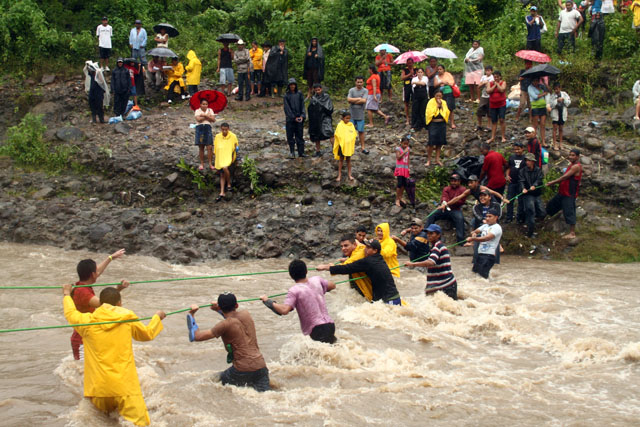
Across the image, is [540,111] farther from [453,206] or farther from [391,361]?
[391,361]

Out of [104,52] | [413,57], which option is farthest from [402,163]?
[104,52]

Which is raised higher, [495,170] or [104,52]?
[104,52]

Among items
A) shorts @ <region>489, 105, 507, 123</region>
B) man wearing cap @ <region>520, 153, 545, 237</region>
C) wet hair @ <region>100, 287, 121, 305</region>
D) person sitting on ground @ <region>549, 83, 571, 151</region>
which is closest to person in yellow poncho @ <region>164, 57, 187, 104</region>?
shorts @ <region>489, 105, 507, 123</region>

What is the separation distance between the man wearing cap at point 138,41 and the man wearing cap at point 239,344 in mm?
13497

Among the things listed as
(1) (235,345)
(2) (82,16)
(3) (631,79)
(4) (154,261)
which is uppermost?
(2) (82,16)

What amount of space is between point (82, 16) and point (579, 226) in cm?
1583

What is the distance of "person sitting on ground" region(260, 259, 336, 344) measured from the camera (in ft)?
24.1

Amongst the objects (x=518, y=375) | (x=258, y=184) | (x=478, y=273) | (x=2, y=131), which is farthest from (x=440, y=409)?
(x=2, y=131)

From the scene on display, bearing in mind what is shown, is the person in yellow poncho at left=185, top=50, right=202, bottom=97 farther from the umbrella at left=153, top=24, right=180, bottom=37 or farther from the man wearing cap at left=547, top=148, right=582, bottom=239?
the man wearing cap at left=547, top=148, right=582, bottom=239

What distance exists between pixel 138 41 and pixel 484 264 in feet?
39.3

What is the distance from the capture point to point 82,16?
68.8 feet

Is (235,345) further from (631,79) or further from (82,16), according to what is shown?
(82,16)

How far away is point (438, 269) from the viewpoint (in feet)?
30.8

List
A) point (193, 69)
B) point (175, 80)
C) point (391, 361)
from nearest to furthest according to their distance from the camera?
1. point (391, 361)
2. point (193, 69)
3. point (175, 80)
